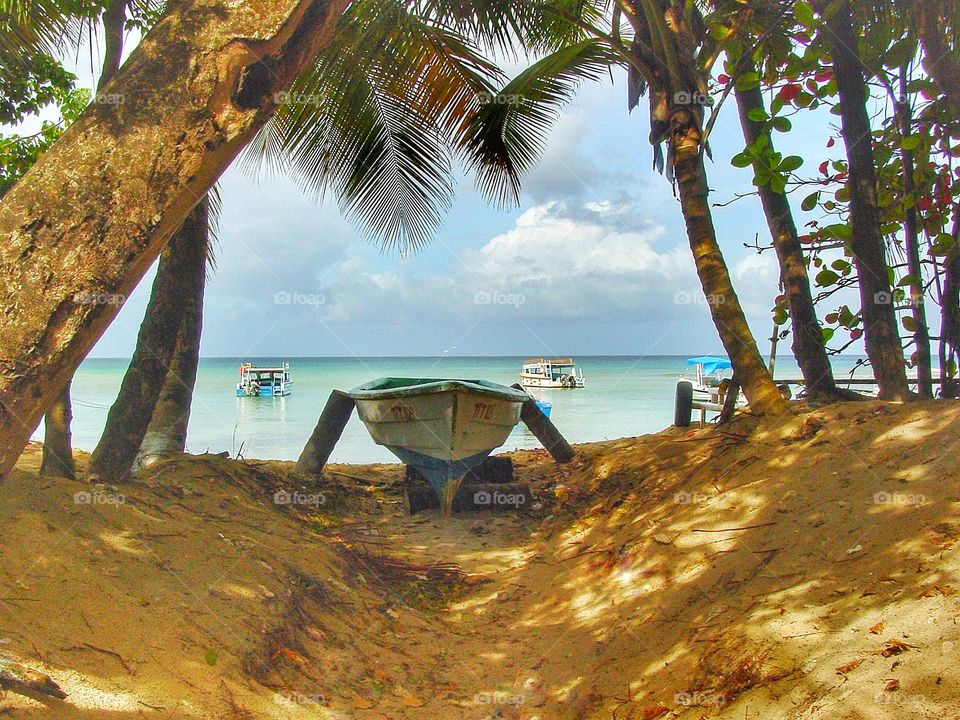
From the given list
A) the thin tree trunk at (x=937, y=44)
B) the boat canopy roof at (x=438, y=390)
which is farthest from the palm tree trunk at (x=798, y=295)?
Result: the boat canopy roof at (x=438, y=390)

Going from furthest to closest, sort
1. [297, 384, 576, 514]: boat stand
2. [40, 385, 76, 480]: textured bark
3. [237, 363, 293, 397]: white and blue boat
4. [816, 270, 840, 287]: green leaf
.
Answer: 1. [237, 363, 293, 397]: white and blue boat
2. [297, 384, 576, 514]: boat stand
3. [816, 270, 840, 287]: green leaf
4. [40, 385, 76, 480]: textured bark

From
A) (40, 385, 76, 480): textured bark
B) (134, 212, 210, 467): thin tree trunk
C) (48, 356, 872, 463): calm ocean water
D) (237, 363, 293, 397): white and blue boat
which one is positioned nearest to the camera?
(40, 385, 76, 480): textured bark

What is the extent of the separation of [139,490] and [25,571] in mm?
1960

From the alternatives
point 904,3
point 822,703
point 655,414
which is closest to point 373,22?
point 904,3

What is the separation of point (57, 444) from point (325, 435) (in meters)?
3.96

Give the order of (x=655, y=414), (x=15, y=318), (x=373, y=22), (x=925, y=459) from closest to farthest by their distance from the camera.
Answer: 1. (x=15, y=318)
2. (x=925, y=459)
3. (x=373, y=22)
4. (x=655, y=414)

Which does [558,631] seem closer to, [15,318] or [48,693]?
[48,693]

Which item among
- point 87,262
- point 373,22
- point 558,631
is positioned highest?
point 373,22

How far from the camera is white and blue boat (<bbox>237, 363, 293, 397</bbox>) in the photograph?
41.8 metres

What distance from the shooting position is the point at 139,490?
5914 millimetres

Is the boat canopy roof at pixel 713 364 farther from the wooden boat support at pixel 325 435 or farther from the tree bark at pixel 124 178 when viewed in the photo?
the tree bark at pixel 124 178

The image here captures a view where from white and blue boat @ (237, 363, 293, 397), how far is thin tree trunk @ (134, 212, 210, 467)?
3395 centimetres

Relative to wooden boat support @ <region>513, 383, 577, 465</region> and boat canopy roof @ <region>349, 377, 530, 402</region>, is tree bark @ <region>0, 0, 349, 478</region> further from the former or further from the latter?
wooden boat support @ <region>513, 383, 577, 465</region>

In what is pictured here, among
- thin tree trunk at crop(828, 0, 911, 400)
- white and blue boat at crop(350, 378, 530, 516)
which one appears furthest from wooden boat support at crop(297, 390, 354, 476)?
thin tree trunk at crop(828, 0, 911, 400)
